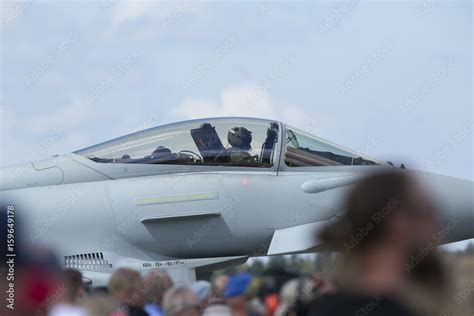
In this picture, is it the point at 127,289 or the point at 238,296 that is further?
the point at 127,289

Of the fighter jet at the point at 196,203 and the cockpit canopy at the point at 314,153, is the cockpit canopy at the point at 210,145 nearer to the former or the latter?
the fighter jet at the point at 196,203

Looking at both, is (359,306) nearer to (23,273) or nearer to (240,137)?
(23,273)

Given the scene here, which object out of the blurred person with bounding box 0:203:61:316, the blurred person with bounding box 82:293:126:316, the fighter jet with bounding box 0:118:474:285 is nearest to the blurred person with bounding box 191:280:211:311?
the blurred person with bounding box 0:203:61:316

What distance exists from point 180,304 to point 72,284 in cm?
201

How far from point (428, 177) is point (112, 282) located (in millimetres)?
5532

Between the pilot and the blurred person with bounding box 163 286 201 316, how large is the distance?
548 cm

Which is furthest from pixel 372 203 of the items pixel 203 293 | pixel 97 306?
pixel 203 293

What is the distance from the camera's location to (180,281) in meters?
10.7

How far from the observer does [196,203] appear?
36.6ft

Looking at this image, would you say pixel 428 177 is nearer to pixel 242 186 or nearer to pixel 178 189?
pixel 242 186

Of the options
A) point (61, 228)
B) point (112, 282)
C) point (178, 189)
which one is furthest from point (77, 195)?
point (112, 282)

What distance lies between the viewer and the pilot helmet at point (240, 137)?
38.1 feet

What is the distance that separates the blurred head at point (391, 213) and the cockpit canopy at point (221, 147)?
26.6 feet

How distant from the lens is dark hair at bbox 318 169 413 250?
3.29 m
